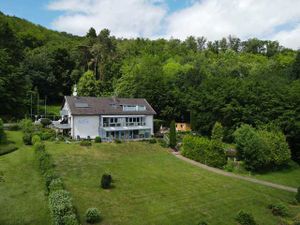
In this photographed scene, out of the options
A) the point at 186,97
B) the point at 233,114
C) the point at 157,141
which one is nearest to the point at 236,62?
the point at 186,97

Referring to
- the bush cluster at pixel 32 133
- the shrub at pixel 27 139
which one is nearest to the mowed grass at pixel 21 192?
the shrub at pixel 27 139

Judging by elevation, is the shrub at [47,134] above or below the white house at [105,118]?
below

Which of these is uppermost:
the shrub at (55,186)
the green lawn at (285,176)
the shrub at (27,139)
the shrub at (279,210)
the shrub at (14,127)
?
the shrub at (14,127)

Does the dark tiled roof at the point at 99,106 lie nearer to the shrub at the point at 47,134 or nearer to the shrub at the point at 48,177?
the shrub at the point at 47,134

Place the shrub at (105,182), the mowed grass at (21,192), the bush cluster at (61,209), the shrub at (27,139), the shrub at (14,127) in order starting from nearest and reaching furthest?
the bush cluster at (61,209)
the mowed grass at (21,192)
the shrub at (105,182)
the shrub at (27,139)
the shrub at (14,127)

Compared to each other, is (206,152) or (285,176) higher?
(206,152)

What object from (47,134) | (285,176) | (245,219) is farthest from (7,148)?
(285,176)

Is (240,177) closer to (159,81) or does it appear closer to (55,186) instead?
(55,186)
